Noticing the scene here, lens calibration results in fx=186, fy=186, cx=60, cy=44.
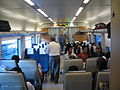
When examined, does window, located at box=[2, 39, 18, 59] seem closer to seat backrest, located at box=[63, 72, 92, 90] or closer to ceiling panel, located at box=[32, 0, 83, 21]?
ceiling panel, located at box=[32, 0, 83, 21]

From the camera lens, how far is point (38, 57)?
6895 mm

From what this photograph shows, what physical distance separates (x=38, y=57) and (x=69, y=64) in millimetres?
2236

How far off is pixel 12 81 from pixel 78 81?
1140mm

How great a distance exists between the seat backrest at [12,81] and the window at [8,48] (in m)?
2.76

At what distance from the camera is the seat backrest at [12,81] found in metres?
2.88

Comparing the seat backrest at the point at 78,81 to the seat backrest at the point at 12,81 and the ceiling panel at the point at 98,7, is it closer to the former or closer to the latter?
the seat backrest at the point at 12,81

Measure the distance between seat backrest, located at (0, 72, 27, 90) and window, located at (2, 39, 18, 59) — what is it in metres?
2.76

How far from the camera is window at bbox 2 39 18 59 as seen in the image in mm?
5621

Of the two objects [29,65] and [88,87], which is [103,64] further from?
[29,65]

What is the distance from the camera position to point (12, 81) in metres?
2.89

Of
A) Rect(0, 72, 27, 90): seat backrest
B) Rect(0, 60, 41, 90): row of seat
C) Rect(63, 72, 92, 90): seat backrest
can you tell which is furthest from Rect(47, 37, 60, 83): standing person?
Rect(0, 72, 27, 90): seat backrest

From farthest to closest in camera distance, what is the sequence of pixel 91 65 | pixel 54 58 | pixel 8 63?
pixel 54 58 → pixel 91 65 → pixel 8 63

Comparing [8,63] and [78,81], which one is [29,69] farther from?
[78,81]

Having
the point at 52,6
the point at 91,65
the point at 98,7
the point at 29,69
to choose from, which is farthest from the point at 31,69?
the point at 98,7
